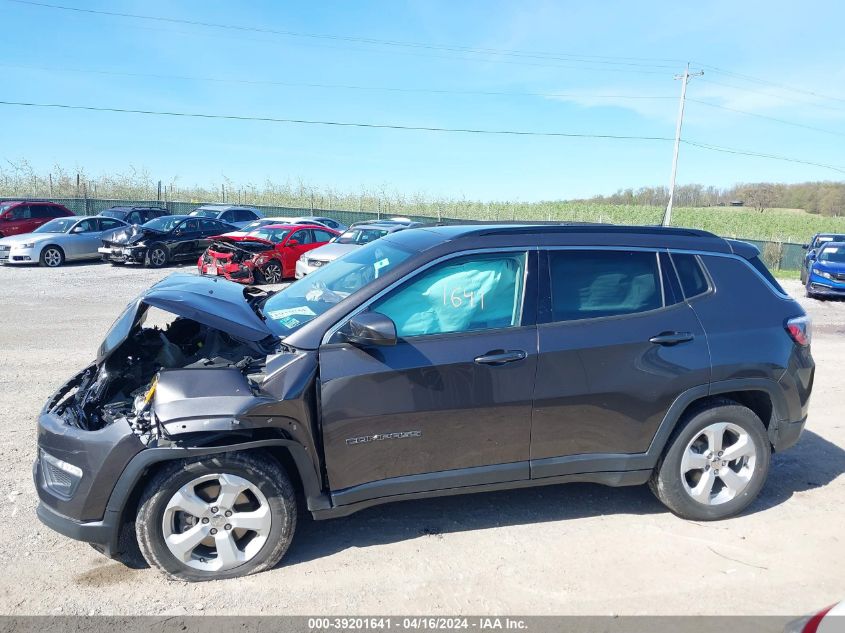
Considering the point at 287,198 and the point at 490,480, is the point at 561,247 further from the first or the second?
the point at 287,198

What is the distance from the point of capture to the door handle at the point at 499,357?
11.7 ft

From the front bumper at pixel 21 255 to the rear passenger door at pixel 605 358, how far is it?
18543 mm

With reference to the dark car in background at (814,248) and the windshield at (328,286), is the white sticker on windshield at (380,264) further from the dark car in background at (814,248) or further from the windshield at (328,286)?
the dark car in background at (814,248)

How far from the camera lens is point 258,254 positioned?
15.8 m

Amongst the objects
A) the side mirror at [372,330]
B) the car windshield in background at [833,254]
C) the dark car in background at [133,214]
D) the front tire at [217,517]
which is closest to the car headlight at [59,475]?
the front tire at [217,517]

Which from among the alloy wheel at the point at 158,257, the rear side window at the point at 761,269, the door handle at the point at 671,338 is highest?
the rear side window at the point at 761,269

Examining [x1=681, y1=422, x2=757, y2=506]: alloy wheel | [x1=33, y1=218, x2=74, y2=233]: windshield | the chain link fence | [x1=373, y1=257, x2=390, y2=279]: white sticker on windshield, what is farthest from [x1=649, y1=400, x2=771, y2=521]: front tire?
[x1=33, y1=218, x2=74, y2=233]: windshield

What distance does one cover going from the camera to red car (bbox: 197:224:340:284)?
15430mm

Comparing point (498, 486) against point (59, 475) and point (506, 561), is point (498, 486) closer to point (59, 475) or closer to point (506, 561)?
point (506, 561)

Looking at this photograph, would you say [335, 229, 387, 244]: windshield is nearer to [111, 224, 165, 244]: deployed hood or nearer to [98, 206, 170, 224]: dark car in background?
[111, 224, 165, 244]: deployed hood

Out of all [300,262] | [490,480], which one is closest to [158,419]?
[490,480]

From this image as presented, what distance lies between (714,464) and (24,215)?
80.4ft

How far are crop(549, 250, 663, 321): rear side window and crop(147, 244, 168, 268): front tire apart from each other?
56.8 ft

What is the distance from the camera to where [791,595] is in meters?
3.35
